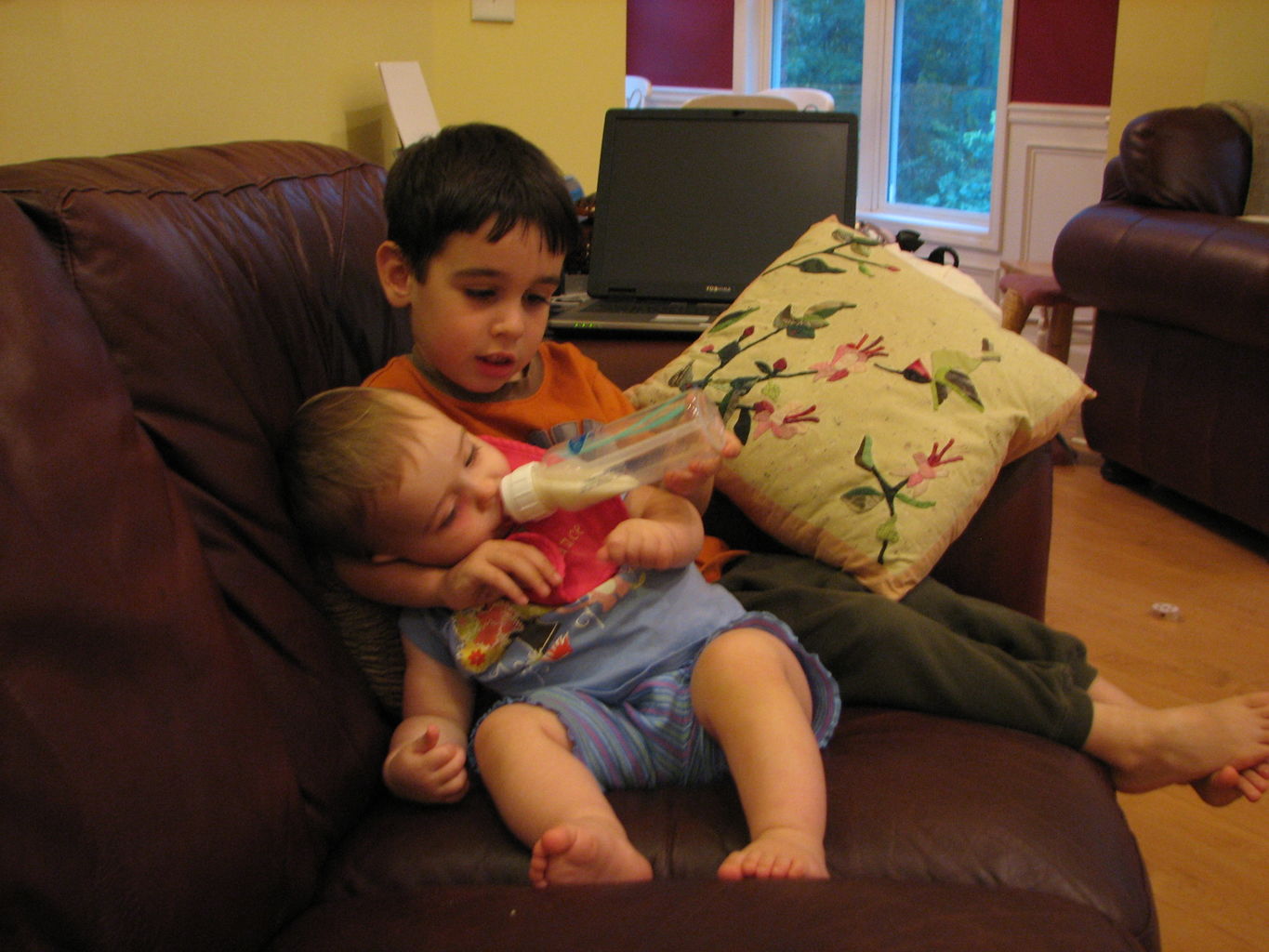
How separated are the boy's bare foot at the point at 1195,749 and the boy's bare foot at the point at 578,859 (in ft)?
1.84

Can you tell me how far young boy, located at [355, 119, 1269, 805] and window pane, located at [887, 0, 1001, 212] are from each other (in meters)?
4.30

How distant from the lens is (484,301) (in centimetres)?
120

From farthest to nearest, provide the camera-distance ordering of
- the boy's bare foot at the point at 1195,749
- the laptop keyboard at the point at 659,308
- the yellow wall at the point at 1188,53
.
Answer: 1. the yellow wall at the point at 1188,53
2. the laptop keyboard at the point at 659,308
3. the boy's bare foot at the point at 1195,749

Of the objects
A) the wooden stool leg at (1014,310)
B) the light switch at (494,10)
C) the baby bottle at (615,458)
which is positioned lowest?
the wooden stool leg at (1014,310)

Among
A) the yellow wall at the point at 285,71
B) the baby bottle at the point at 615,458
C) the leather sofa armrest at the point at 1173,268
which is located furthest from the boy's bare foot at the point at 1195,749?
the leather sofa armrest at the point at 1173,268

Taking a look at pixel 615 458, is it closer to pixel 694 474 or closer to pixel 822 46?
pixel 694 474

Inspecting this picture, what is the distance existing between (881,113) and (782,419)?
15.5 feet

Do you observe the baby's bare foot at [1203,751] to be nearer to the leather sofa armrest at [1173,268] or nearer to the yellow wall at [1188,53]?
the leather sofa armrest at [1173,268]

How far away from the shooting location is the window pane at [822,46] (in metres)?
5.75

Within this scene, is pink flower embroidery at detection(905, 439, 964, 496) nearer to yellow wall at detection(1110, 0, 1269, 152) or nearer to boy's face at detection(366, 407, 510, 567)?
boy's face at detection(366, 407, 510, 567)

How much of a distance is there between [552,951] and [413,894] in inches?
6.6

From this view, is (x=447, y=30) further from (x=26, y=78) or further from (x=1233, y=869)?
(x=1233, y=869)

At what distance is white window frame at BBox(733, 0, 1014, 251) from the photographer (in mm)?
4816

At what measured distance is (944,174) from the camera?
545cm
